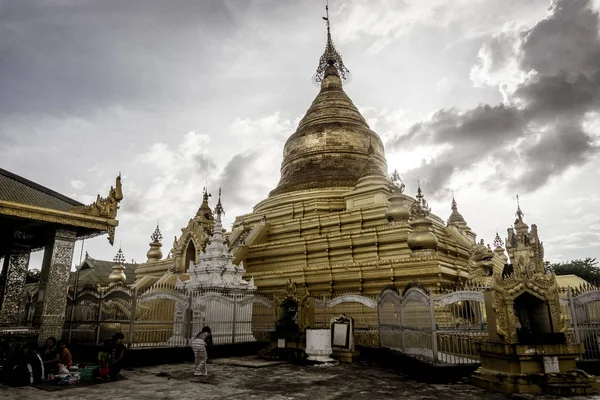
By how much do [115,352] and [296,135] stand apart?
70.7 ft

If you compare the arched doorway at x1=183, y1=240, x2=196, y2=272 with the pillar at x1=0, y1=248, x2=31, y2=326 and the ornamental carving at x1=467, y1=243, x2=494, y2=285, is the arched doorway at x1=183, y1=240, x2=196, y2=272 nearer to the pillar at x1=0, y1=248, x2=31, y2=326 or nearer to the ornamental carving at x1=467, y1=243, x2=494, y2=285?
the pillar at x1=0, y1=248, x2=31, y2=326

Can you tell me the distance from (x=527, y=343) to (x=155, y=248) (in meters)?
23.8

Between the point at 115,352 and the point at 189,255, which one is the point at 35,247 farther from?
Result: the point at 189,255

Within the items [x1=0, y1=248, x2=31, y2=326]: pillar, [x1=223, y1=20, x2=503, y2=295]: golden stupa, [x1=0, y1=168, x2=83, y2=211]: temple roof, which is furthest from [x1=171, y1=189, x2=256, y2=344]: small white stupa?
[x1=0, y1=168, x2=83, y2=211]: temple roof

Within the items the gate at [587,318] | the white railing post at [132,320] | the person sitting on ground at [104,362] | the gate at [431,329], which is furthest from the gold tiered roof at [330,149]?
the person sitting on ground at [104,362]

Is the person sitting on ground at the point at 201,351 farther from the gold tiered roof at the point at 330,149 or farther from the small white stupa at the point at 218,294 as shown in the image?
the gold tiered roof at the point at 330,149

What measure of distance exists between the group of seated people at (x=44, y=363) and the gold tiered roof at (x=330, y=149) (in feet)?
55.5

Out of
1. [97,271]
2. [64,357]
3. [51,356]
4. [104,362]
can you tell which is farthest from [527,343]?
[97,271]

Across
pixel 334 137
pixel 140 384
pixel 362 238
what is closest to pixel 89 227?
pixel 140 384

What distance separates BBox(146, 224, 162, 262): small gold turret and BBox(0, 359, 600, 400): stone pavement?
17.7 m

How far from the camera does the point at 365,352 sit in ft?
40.8

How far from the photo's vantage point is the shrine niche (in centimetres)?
701

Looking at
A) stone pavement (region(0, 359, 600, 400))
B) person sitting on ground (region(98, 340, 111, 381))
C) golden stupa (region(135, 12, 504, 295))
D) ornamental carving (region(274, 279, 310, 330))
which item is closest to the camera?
stone pavement (region(0, 359, 600, 400))

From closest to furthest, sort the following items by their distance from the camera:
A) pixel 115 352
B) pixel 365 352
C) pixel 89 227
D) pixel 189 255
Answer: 1. pixel 115 352
2. pixel 89 227
3. pixel 365 352
4. pixel 189 255
